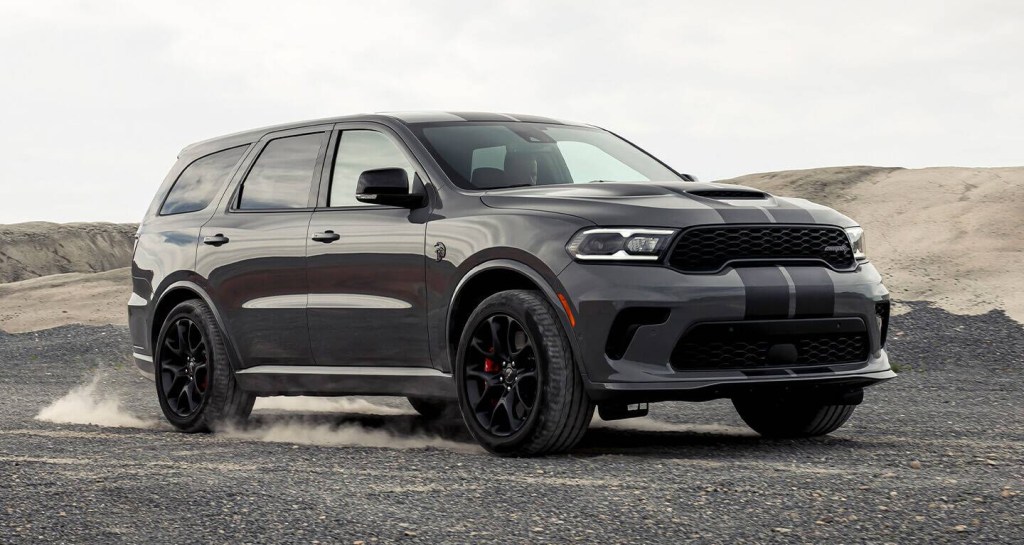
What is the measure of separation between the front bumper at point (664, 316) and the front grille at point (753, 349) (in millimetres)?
35

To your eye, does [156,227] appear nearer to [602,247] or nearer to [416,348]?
[416,348]

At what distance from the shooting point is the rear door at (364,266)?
7.27m

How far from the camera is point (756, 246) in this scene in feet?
21.3

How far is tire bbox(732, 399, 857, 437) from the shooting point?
771 cm

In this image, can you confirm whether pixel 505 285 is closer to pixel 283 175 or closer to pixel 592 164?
pixel 592 164

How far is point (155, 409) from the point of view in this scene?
11539 mm

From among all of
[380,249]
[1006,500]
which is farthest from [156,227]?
[1006,500]

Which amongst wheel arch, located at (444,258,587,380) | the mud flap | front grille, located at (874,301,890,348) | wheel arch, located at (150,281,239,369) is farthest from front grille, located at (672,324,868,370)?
wheel arch, located at (150,281,239,369)

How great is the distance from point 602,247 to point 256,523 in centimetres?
225

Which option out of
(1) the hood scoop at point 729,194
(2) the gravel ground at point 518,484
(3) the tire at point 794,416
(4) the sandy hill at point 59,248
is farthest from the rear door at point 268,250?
(4) the sandy hill at point 59,248

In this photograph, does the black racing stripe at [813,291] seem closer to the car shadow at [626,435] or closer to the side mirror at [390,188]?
the car shadow at [626,435]

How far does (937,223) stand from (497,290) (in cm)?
2068

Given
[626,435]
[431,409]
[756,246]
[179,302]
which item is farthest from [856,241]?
[179,302]

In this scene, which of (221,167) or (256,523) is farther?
(221,167)
